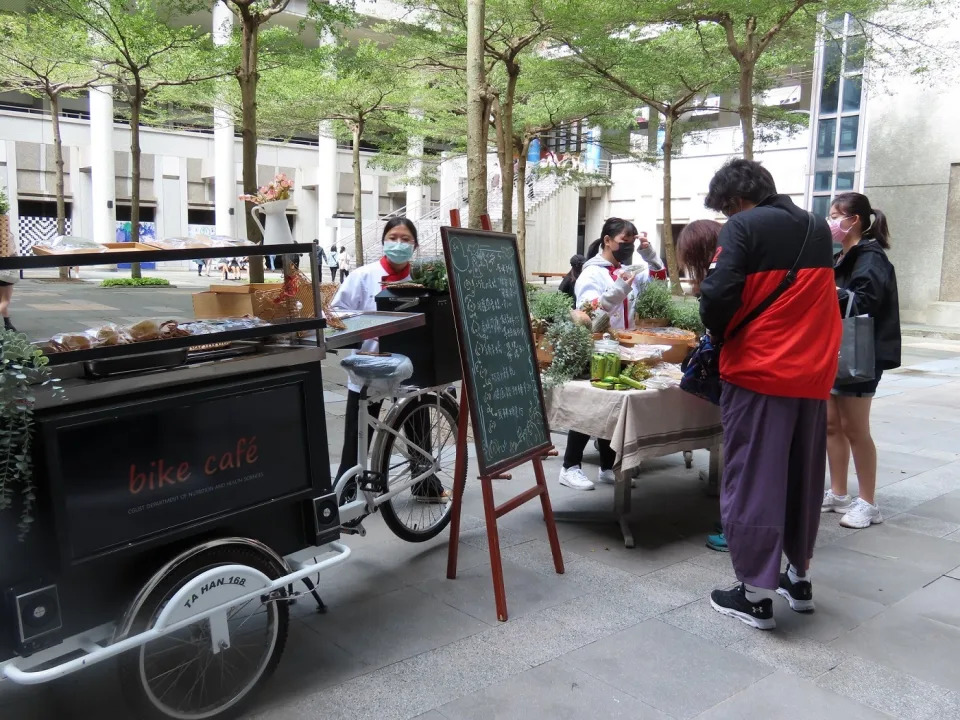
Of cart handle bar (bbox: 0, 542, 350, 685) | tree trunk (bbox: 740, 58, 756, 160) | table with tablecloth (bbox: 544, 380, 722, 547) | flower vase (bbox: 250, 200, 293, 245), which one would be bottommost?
cart handle bar (bbox: 0, 542, 350, 685)

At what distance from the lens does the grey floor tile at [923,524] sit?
15.1ft

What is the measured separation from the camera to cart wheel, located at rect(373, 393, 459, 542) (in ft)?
13.2

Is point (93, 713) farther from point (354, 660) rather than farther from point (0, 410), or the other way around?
point (0, 410)

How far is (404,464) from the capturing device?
4.12m

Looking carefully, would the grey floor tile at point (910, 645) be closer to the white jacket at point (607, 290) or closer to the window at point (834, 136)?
the white jacket at point (607, 290)

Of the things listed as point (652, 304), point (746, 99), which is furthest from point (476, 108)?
point (746, 99)

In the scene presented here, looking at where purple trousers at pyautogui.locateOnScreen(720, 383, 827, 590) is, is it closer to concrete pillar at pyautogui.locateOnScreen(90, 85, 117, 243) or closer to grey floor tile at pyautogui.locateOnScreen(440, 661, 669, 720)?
grey floor tile at pyautogui.locateOnScreen(440, 661, 669, 720)

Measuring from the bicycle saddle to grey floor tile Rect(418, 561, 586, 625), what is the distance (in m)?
0.98

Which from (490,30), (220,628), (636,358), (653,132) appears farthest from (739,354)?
(653,132)

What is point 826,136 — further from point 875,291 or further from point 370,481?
point 370,481

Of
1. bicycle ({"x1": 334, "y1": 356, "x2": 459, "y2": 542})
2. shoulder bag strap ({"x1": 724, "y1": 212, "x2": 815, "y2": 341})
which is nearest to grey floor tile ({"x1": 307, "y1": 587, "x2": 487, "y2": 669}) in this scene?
bicycle ({"x1": 334, "y1": 356, "x2": 459, "y2": 542})

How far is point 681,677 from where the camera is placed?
2.94 meters

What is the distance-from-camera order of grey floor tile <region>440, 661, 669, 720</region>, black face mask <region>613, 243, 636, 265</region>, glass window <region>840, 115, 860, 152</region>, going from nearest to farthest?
1. grey floor tile <region>440, 661, 669, 720</region>
2. black face mask <region>613, 243, 636, 265</region>
3. glass window <region>840, 115, 860, 152</region>

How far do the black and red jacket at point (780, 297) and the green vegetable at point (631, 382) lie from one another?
0.93 meters
